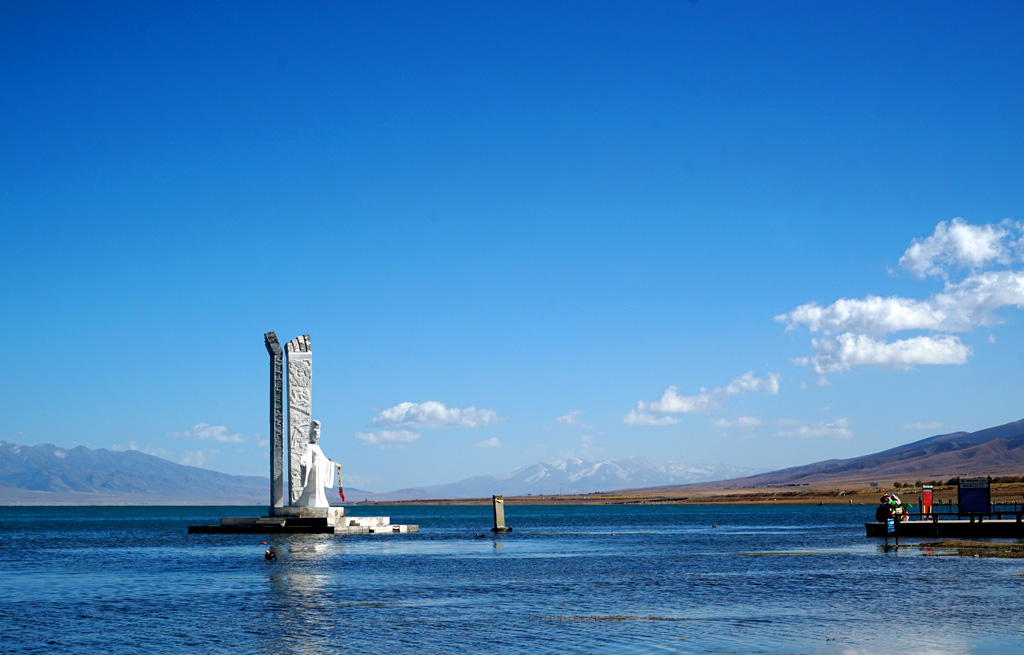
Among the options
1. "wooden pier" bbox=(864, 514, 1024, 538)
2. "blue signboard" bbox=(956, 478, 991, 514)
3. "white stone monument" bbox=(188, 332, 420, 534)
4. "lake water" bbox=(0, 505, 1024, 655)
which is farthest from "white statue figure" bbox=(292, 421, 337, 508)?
"blue signboard" bbox=(956, 478, 991, 514)

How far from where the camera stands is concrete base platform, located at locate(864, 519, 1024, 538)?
153ft

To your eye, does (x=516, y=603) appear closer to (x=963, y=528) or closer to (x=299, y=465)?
(x=963, y=528)

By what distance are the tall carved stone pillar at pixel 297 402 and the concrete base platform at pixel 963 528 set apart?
2911 centimetres

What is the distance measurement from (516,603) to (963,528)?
29600 mm

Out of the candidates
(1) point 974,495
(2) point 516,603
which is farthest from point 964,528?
(2) point 516,603

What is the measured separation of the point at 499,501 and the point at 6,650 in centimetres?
4584

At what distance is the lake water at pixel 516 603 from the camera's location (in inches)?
761

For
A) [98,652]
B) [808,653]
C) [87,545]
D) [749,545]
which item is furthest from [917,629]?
[87,545]

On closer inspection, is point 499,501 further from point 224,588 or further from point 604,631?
point 604,631

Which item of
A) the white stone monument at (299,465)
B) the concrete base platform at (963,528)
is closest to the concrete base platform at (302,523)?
Result: the white stone monument at (299,465)

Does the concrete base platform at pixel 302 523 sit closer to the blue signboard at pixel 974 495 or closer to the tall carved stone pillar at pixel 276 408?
the tall carved stone pillar at pixel 276 408

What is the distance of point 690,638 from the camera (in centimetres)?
1948

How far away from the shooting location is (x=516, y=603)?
25516 mm

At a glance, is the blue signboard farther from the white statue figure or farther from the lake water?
the white statue figure
